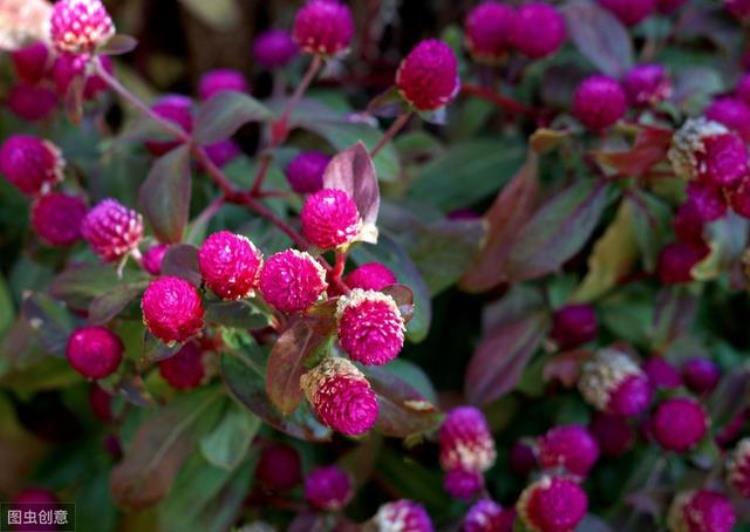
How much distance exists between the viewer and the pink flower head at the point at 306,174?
39.7 inches

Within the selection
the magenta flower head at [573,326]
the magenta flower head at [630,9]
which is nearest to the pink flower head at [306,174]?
the magenta flower head at [573,326]

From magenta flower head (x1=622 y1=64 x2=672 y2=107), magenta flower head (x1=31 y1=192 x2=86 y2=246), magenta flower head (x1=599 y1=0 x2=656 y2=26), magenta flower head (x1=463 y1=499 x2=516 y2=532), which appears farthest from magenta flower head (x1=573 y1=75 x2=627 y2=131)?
magenta flower head (x1=31 y1=192 x2=86 y2=246)

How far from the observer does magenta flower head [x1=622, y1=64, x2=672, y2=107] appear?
114 cm

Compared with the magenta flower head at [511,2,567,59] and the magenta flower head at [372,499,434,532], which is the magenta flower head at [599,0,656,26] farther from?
the magenta flower head at [372,499,434,532]

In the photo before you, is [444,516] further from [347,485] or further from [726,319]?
[726,319]

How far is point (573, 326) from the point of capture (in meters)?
1.14

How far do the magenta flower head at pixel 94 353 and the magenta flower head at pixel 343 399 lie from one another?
9.4 inches

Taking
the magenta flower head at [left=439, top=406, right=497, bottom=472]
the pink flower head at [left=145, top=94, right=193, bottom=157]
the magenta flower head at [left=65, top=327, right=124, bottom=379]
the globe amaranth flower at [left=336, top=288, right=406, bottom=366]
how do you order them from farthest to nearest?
1. the pink flower head at [left=145, top=94, right=193, bottom=157]
2. the magenta flower head at [left=439, top=406, right=497, bottom=472]
3. the magenta flower head at [left=65, top=327, right=124, bottom=379]
4. the globe amaranth flower at [left=336, top=288, right=406, bottom=366]

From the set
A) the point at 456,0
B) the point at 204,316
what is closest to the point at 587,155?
the point at 204,316

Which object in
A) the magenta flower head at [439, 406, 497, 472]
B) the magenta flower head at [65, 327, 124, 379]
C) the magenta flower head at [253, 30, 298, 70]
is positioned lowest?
the magenta flower head at [439, 406, 497, 472]

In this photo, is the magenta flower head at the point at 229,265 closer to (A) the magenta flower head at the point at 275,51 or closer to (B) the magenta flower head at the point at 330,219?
(B) the magenta flower head at the point at 330,219

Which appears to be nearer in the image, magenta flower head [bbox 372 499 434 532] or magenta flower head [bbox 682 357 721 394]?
magenta flower head [bbox 372 499 434 532]

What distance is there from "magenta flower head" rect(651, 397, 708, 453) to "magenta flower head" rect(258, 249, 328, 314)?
489 mm

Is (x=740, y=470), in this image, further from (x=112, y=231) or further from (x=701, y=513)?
(x=112, y=231)
